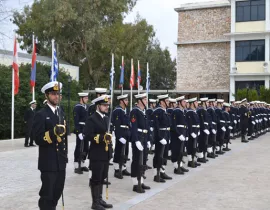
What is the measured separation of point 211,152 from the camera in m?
14.3

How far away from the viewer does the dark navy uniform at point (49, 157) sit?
5.52m

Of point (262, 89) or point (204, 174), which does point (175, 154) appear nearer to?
point (204, 174)

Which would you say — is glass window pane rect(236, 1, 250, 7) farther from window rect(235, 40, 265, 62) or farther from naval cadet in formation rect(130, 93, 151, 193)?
naval cadet in formation rect(130, 93, 151, 193)

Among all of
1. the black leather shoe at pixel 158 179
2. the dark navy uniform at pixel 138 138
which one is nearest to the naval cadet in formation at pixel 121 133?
the black leather shoe at pixel 158 179

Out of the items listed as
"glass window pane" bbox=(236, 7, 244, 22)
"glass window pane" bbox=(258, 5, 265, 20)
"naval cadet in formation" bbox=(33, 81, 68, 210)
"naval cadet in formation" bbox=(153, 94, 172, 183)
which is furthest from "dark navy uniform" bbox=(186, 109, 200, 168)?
"glass window pane" bbox=(236, 7, 244, 22)

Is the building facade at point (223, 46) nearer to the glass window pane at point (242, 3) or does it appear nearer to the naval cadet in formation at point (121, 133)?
the glass window pane at point (242, 3)

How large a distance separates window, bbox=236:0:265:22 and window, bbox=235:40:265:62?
219 centimetres

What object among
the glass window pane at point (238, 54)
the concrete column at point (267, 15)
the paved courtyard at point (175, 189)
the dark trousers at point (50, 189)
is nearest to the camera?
the dark trousers at point (50, 189)

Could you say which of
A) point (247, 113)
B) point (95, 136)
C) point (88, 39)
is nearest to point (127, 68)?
point (88, 39)

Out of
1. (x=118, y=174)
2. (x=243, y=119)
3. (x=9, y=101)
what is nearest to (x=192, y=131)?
(x=118, y=174)

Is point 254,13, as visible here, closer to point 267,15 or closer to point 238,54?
point 267,15

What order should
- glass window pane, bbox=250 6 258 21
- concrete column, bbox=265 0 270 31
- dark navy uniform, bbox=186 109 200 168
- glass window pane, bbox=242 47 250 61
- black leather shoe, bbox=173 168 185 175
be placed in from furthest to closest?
glass window pane, bbox=242 47 250 61 → glass window pane, bbox=250 6 258 21 → concrete column, bbox=265 0 270 31 → dark navy uniform, bbox=186 109 200 168 → black leather shoe, bbox=173 168 185 175

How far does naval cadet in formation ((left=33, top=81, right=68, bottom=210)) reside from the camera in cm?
552

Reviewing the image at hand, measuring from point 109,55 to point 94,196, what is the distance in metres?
37.2
